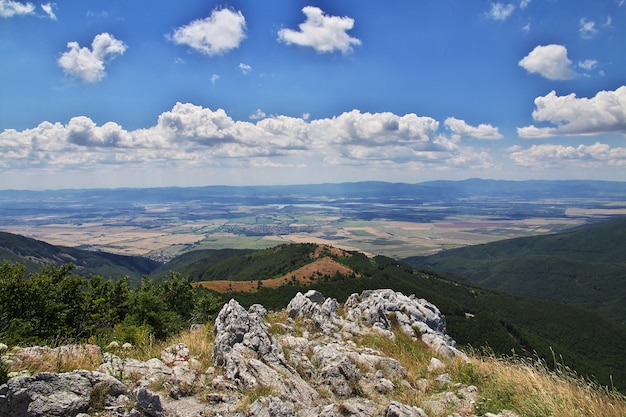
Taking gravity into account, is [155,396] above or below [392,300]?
above

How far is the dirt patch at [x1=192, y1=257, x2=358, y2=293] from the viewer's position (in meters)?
111

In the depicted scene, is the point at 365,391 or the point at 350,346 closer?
the point at 365,391

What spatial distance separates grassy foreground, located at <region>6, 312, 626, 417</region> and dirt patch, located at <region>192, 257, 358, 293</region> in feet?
321

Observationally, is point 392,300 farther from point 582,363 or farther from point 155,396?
point 582,363

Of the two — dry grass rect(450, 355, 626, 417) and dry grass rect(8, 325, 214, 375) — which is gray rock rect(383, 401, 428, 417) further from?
dry grass rect(8, 325, 214, 375)

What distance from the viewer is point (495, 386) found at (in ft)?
32.3

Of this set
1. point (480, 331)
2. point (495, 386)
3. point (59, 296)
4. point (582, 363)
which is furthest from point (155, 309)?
point (582, 363)

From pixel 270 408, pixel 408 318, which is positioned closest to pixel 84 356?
pixel 270 408

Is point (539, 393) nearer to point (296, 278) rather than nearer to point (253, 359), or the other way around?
point (253, 359)

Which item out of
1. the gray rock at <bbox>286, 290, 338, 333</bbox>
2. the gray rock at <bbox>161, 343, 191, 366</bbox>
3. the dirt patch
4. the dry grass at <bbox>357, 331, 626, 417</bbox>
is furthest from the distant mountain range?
the dry grass at <bbox>357, 331, 626, 417</bbox>

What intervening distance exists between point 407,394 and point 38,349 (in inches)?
381

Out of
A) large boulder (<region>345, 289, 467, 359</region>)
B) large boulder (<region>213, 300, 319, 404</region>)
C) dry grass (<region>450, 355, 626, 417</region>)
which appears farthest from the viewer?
large boulder (<region>345, 289, 467, 359</region>)

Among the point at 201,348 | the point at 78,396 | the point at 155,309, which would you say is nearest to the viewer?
the point at 78,396

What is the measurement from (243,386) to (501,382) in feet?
22.4
